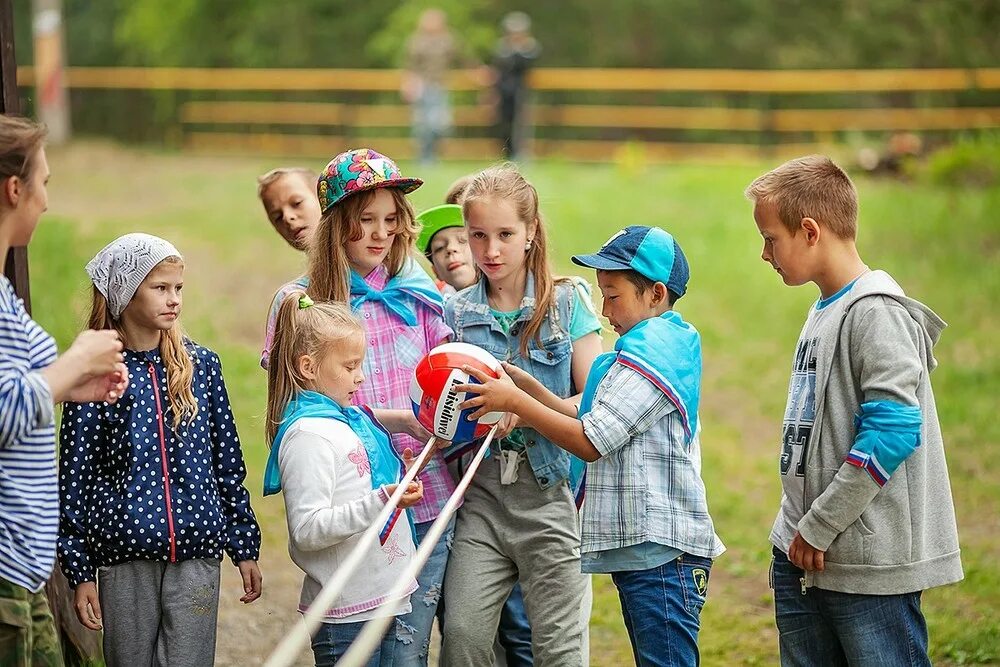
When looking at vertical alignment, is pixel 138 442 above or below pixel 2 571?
above

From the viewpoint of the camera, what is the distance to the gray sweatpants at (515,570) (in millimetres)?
4070

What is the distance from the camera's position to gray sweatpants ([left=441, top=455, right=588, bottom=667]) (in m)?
4.07

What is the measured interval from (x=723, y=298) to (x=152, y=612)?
30.2ft

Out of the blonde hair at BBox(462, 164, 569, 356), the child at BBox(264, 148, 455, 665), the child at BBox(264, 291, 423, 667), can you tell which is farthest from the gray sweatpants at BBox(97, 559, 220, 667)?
the blonde hair at BBox(462, 164, 569, 356)

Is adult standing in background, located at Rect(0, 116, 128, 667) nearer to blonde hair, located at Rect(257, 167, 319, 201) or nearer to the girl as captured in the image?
the girl

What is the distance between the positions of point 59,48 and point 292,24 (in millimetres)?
9468

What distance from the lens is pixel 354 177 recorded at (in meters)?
4.12

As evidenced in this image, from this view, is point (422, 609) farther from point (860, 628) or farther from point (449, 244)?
point (449, 244)

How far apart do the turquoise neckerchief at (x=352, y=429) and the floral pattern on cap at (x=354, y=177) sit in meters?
0.73

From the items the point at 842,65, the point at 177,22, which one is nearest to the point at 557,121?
the point at 842,65

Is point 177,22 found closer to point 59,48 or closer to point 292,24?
point 292,24

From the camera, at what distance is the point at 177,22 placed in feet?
111

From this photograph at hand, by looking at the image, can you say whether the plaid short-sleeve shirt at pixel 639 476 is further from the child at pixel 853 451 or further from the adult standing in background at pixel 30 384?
the adult standing in background at pixel 30 384

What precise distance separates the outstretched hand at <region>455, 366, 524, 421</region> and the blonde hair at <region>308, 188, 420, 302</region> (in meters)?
0.59
